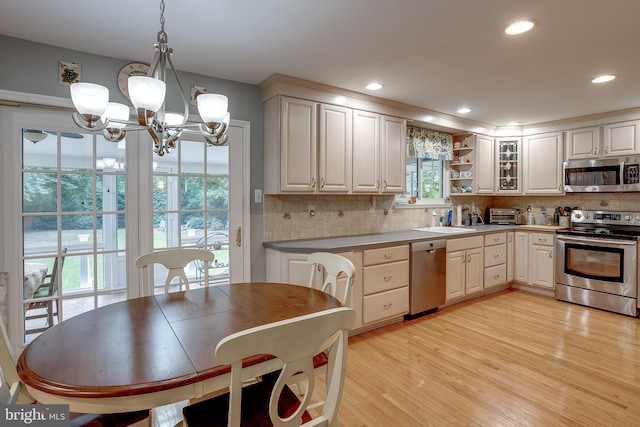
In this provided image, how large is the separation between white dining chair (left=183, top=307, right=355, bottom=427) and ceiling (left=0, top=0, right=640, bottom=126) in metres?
1.66

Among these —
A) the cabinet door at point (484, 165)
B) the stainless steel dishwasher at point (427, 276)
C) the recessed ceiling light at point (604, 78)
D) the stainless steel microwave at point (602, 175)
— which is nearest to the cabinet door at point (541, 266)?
the stainless steel microwave at point (602, 175)

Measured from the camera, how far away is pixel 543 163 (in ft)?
→ 15.0

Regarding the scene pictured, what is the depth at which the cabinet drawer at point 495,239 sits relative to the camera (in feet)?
13.8

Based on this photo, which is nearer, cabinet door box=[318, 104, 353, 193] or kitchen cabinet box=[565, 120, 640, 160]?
cabinet door box=[318, 104, 353, 193]

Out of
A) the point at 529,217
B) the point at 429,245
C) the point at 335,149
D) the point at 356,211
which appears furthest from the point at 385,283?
the point at 529,217

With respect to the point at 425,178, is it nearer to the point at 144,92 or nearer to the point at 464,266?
the point at 464,266

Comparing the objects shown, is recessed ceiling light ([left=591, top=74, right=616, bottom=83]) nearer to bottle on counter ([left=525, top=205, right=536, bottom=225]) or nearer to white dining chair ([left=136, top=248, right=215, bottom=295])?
bottle on counter ([left=525, top=205, right=536, bottom=225])

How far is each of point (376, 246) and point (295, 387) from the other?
1405mm

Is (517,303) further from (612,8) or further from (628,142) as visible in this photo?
(612,8)

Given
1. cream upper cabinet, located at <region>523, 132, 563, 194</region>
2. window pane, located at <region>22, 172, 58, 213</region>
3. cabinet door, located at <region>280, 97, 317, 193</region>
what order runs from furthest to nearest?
cream upper cabinet, located at <region>523, 132, 563, 194</region> < cabinet door, located at <region>280, 97, 317, 193</region> < window pane, located at <region>22, 172, 58, 213</region>

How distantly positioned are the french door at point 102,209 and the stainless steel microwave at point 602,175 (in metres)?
4.10

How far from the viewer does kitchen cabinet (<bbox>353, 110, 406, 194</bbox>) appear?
133 inches

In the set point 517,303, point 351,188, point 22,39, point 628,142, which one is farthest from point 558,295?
point 22,39
